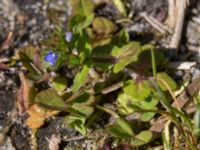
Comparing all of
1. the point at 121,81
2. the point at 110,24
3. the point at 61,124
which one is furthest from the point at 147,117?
the point at 110,24

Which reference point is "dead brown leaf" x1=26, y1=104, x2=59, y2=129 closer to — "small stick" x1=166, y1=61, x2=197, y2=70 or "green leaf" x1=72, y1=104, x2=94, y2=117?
"green leaf" x1=72, y1=104, x2=94, y2=117

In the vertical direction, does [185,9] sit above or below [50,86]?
above

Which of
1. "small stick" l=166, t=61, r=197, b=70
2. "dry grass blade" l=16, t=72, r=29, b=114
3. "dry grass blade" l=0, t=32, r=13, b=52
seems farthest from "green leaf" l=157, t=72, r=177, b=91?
"dry grass blade" l=0, t=32, r=13, b=52

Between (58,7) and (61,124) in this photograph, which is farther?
(58,7)

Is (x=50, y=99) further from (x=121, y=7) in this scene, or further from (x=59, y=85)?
(x=121, y=7)

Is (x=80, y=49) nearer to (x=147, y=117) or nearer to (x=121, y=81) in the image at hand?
(x=121, y=81)

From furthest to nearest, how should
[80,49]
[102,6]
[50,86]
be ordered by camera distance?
[102,6] < [50,86] < [80,49]
